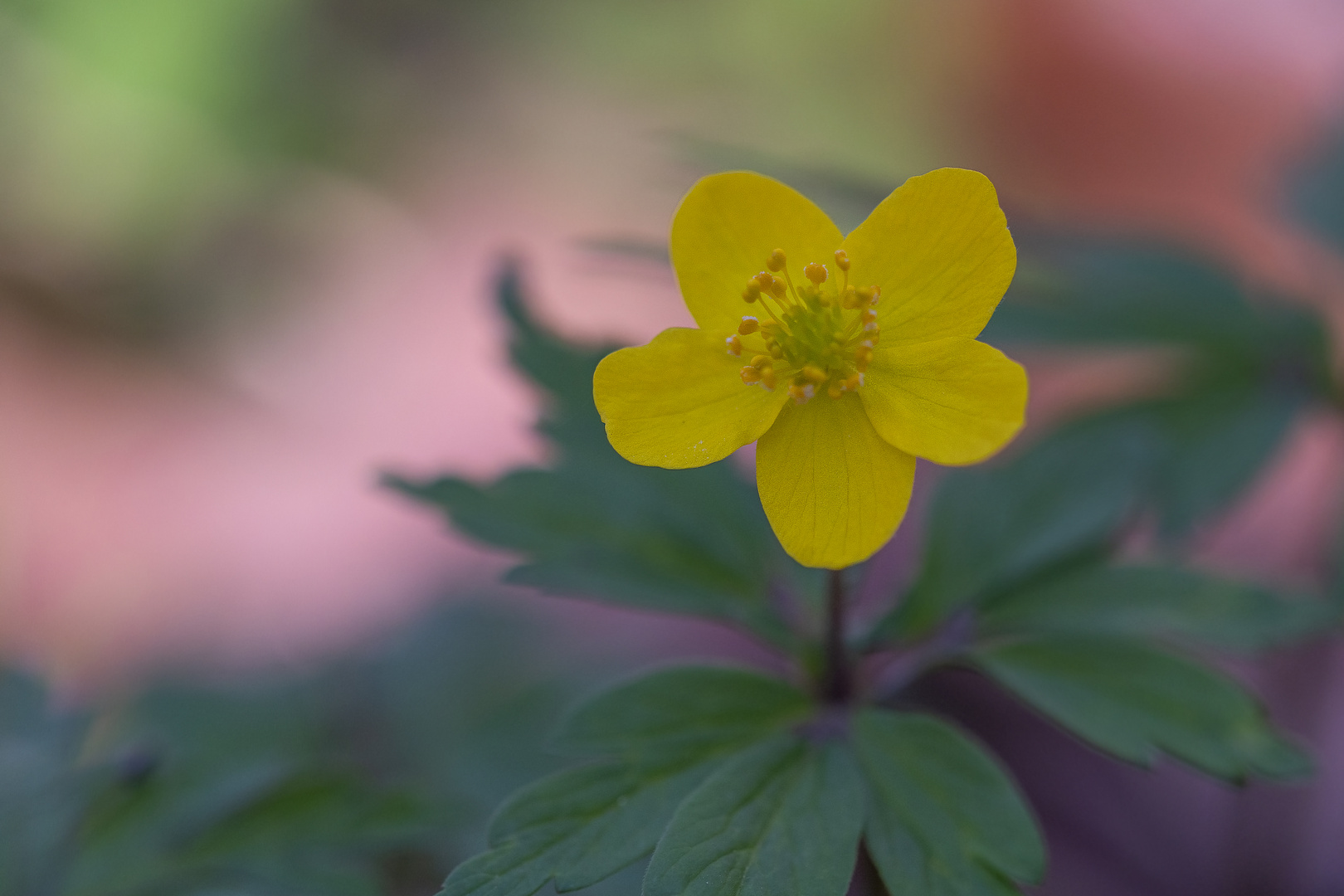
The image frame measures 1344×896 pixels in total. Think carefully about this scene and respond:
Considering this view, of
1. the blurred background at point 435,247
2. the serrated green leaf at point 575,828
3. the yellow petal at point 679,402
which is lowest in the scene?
the serrated green leaf at point 575,828

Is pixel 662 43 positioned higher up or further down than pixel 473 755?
higher up

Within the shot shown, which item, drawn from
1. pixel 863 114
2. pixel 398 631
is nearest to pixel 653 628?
pixel 398 631

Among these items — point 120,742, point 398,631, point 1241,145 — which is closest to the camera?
point 120,742

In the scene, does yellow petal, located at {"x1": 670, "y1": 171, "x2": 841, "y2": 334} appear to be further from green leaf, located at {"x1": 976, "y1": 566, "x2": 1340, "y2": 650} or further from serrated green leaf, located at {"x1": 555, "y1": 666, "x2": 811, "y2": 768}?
green leaf, located at {"x1": 976, "y1": 566, "x2": 1340, "y2": 650}

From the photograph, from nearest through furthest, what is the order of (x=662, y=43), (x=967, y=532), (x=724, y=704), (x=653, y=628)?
(x=724, y=704)
(x=967, y=532)
(x=653, y=628)
(x=662, y=43)

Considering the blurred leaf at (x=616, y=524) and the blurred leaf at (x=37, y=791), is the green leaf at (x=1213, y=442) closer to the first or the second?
the blurred leaf at (x=616, y=524)

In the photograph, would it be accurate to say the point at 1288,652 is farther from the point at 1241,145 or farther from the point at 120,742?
the point at 1241,145

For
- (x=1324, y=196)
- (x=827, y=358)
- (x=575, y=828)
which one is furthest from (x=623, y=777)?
(x=1324, y=196)

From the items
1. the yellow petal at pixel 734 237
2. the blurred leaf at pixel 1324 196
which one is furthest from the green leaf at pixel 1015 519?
the blurred leaf at pixel 1324 196

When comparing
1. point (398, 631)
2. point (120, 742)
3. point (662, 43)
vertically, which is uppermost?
point (662, 43)
